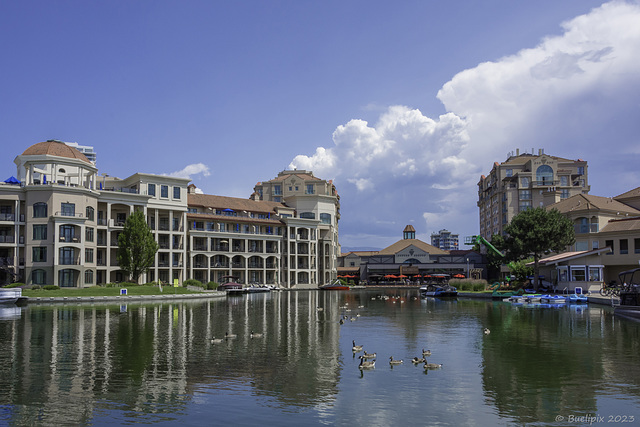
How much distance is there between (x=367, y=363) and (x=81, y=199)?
67691 mm

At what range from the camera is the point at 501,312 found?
53406mm

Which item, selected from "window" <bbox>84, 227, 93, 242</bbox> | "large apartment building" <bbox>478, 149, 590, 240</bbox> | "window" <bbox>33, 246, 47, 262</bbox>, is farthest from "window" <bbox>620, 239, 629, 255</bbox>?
"window" <bbox>33, 246, 47, 262</bbox>

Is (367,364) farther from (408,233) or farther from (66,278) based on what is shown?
(408,233)

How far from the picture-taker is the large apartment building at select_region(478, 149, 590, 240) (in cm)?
13438

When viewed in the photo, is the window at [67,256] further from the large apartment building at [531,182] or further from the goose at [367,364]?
the large apartment building at [531,182]

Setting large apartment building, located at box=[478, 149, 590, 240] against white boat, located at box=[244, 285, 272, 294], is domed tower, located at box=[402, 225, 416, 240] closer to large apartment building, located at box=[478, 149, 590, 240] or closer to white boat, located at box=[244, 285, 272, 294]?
large apartment building, located at box=[478, 149, 590, 240]

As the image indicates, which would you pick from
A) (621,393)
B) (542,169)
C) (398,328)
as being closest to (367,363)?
(621,393)

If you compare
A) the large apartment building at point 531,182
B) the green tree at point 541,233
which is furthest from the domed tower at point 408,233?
the green tree at point 541,233

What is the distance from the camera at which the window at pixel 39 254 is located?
249ft

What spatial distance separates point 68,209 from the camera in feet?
258

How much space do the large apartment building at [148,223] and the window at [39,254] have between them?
0.45 ft

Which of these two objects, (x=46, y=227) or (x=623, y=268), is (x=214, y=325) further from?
(x=623, y=268)

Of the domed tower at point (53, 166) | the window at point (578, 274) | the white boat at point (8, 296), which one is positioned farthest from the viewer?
the domed tower at point (53, 166)

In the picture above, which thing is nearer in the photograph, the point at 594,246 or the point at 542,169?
the point at 594,246
